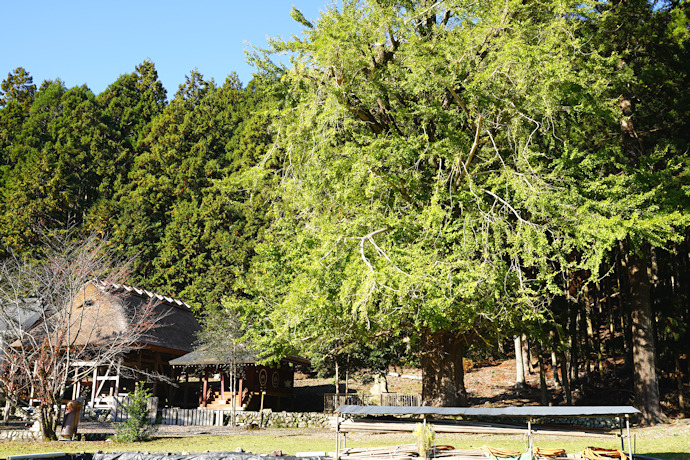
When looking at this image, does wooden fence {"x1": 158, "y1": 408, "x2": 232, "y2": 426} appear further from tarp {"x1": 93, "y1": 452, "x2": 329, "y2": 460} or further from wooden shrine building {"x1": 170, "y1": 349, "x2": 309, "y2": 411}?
tarp {"x1": 93, "y1": 452, "x2": 329, "y2": 460}

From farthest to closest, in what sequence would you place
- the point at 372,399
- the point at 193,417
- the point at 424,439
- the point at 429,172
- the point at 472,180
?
the point at 372,399
the point at 193,417
the point at 429,172
the point at 472,180
the point at 424,439

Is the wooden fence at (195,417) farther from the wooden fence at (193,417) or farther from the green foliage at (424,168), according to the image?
the green foliage at (424,168)

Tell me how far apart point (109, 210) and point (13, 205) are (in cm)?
714

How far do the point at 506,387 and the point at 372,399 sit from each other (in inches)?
274

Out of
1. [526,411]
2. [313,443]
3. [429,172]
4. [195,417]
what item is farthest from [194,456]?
[195,417]

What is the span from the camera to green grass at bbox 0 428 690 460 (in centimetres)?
1334

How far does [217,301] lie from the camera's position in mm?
40812

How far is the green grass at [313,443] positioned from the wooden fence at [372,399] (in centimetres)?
890

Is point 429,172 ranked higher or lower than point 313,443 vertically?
higher

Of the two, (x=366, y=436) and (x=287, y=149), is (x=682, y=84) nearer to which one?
(x=287, y=149)

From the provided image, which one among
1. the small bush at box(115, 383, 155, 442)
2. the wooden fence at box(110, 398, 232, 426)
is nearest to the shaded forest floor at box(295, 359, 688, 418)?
the wooden fence at box(110, 398, 232, 426)

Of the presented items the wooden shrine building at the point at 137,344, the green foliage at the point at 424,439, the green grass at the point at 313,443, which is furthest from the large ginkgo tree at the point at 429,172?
the wooden shrine building at the point at 137,344

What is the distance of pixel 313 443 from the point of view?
1532cm

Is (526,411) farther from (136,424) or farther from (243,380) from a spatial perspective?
(243,380)
